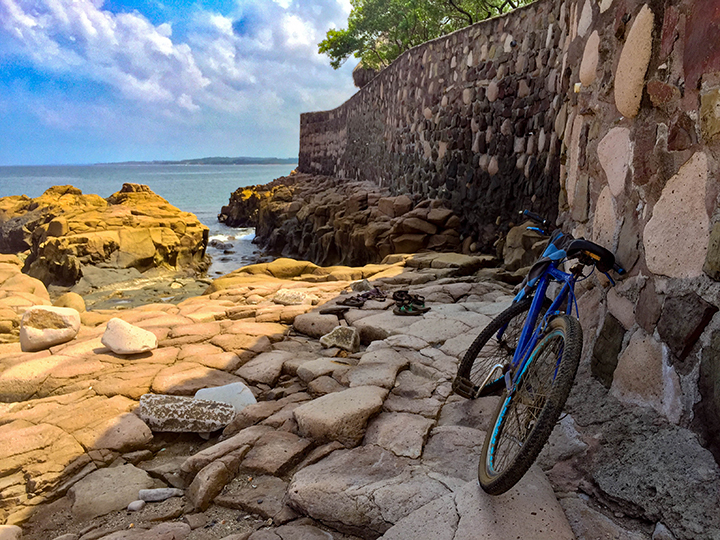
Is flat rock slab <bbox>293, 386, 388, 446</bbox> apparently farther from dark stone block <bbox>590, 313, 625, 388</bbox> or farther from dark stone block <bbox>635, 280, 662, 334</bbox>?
dark stone block <bbox>635, 280, 662, 334</bbox>

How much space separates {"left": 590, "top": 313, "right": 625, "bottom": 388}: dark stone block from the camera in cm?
211

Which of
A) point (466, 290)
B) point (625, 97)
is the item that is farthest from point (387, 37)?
point (625, 97)

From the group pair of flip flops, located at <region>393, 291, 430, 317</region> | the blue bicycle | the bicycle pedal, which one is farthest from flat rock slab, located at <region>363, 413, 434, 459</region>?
pair of flip flops, located at <region>393, 291, 430, 317</region>

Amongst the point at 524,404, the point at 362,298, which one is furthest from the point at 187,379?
the point at 524,404

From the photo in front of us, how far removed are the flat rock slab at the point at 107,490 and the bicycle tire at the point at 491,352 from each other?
1.66m

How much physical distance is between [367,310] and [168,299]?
587 centimetres

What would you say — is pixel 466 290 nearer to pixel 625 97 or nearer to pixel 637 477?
pixel 625 97

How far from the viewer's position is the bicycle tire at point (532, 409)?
154 centimetres

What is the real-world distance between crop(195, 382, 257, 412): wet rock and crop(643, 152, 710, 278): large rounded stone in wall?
227 centimetres

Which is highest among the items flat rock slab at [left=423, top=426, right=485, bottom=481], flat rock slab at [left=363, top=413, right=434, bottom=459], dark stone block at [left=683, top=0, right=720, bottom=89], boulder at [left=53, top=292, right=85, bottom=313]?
dark stone block at [left=683, top=0, right=720, bottom=89]

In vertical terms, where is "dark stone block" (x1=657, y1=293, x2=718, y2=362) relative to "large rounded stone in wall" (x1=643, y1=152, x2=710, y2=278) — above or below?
below

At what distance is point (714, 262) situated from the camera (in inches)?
61.9

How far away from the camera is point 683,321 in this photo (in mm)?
1700

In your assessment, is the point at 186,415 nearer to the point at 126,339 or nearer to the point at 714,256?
the point at 126,339
